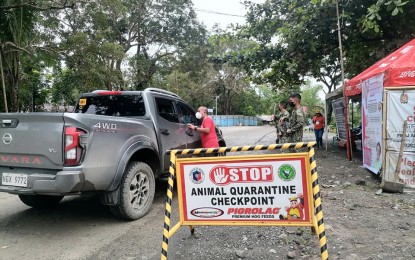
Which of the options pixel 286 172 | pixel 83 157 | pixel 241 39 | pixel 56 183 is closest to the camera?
Answer: pixel 286 172

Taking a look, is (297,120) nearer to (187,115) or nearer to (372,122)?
(372,122)

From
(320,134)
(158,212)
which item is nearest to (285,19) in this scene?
(320,134)

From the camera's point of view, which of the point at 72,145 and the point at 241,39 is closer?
the point at 72,145

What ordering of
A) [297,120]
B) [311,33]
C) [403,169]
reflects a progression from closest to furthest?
[403,169], [297,120], [311,33]

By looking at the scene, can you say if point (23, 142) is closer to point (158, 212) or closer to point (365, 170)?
point (158, 212)

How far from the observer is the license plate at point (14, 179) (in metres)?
3.75

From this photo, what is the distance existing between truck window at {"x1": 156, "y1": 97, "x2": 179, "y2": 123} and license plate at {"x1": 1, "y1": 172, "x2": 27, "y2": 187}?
7.43ft

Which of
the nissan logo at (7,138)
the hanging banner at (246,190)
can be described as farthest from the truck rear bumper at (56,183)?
the hanging banner at (246,190)

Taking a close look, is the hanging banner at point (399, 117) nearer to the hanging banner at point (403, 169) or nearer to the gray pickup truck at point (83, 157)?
the hanging banner at point (403, 169)

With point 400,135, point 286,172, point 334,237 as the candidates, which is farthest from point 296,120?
point 286,172

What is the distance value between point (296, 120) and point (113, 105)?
3.85 meters

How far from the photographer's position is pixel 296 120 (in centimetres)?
689

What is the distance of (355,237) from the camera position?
3756 millimetres

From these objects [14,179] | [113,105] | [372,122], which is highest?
[113,105]
